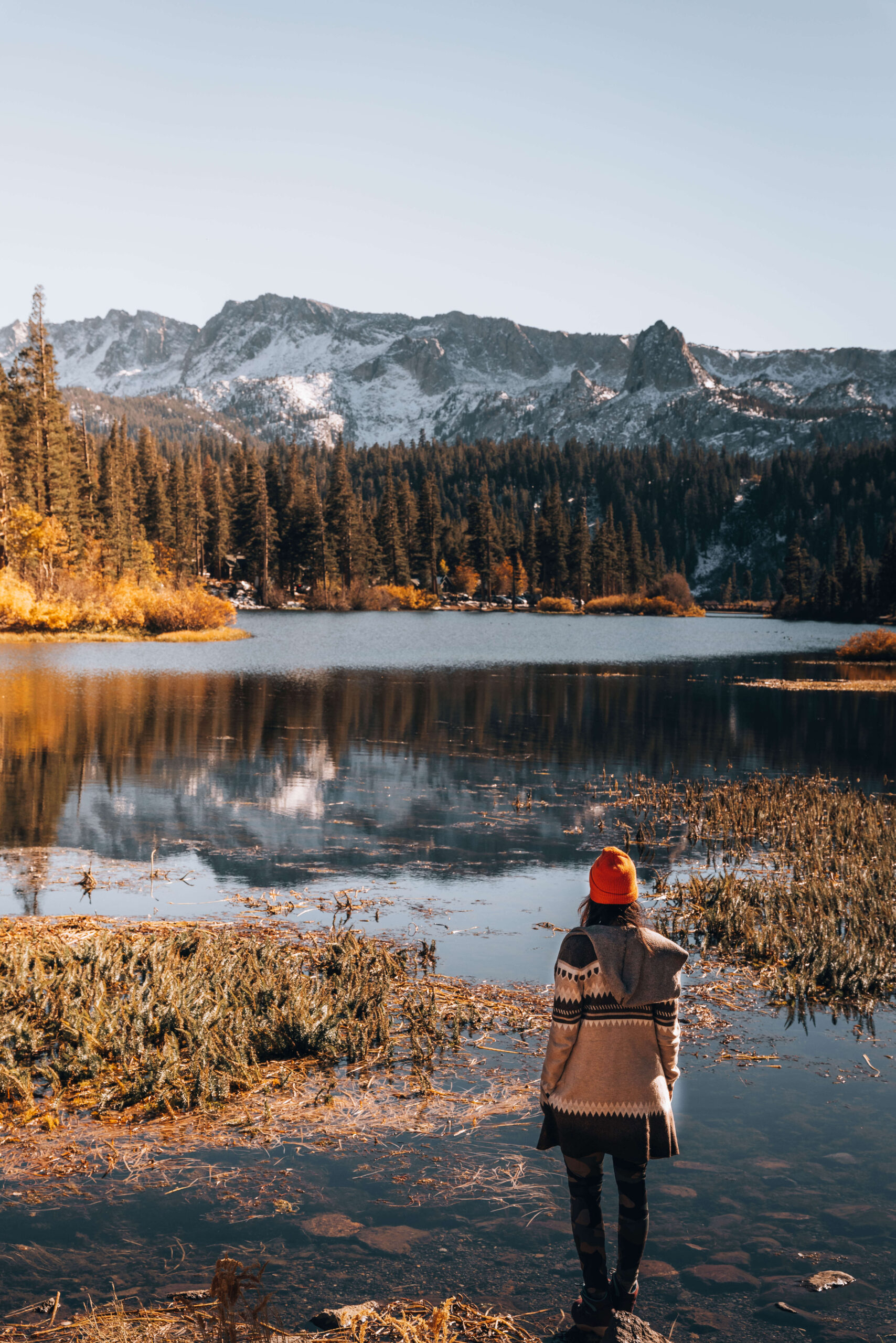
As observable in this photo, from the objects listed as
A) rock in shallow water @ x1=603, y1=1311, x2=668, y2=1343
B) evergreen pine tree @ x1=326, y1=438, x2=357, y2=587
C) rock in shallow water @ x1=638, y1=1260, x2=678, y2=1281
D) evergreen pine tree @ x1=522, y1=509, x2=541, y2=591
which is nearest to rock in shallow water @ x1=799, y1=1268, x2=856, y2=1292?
rock in shallow water @ x1=638, y1=1260, x2=678, y2=1281

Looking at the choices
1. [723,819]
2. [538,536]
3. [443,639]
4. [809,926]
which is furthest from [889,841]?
[538,536]

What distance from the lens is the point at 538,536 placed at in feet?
529

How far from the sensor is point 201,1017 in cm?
776

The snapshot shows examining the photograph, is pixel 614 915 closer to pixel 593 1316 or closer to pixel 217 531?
pixel 593 1316

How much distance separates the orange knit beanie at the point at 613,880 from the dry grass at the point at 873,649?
65.8 meters

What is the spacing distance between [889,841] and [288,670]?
1366 inches

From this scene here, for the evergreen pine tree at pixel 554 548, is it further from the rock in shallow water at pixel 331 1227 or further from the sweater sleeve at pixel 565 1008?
the sweater sleeve at pixel 565 1008

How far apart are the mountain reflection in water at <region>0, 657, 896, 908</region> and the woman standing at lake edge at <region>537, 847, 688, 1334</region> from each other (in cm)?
950

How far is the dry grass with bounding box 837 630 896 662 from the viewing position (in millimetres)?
65750

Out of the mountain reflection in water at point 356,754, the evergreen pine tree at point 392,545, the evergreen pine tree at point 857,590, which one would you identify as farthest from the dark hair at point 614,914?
the evergreen pine tree at point 392,545

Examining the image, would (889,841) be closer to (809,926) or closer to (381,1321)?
(809,926)

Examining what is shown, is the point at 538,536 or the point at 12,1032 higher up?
the point at 538,536

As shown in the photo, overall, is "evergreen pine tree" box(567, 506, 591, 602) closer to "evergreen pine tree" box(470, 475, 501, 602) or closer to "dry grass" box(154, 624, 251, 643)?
"evergreen pine tree" box(470, 475, 501, 602)

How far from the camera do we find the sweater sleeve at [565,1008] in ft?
15.2
